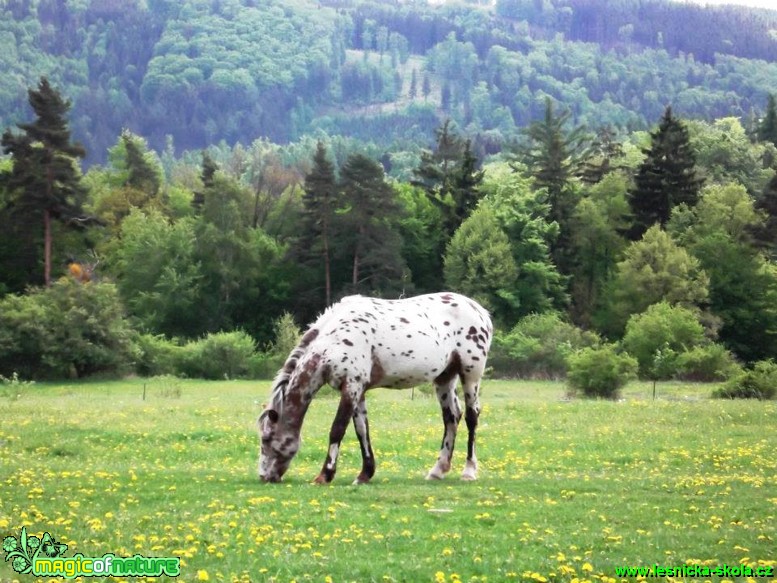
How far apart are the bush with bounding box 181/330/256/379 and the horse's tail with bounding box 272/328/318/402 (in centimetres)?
4501

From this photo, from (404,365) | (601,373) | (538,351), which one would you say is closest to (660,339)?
(538,351)

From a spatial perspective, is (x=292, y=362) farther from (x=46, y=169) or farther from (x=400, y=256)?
(x=400, y=256)

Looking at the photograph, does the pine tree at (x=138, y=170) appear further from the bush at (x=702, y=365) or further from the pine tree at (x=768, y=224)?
the bush at (x=702, y=365)

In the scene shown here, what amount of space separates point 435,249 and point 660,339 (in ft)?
100

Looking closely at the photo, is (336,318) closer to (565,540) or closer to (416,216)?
(565,540)

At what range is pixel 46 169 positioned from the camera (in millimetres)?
67688

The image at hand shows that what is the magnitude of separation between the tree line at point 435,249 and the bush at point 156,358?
20 centimetres

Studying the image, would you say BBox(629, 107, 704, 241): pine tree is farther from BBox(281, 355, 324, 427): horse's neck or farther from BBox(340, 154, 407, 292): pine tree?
BBox(281, 355, 324, 427): horse's neck

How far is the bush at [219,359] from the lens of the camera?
62.3m

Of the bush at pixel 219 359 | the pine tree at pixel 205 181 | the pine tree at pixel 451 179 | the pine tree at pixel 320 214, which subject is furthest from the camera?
the pine tree at pixel 205 181

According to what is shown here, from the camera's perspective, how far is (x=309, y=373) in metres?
17.1

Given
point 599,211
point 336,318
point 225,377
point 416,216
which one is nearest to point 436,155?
point 416,216

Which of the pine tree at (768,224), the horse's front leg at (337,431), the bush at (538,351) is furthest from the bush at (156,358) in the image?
the horse's front leg at (337,431)

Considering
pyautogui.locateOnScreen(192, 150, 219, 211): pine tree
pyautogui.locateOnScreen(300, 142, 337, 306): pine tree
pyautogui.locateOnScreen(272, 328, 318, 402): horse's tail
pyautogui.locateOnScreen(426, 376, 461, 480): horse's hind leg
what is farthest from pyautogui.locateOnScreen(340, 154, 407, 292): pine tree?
pyautogui.locateOnScreen(272, 328, 318, 402): horse's tail
